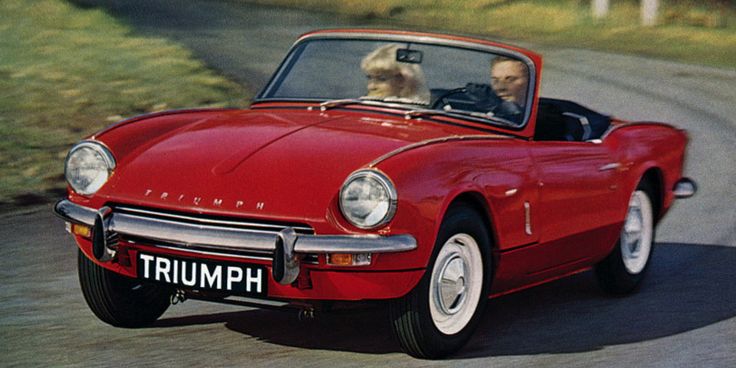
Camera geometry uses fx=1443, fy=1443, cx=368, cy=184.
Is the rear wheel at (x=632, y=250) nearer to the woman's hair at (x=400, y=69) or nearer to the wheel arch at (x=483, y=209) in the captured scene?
the woman's hair at (x=400, y=69)

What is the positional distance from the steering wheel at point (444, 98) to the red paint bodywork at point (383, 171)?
16cm

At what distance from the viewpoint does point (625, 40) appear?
24750 millimetres

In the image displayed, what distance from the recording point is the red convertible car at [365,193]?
18.0 feet

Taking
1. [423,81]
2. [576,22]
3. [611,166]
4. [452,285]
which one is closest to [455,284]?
[452,285]

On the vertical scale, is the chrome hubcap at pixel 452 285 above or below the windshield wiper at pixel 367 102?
below

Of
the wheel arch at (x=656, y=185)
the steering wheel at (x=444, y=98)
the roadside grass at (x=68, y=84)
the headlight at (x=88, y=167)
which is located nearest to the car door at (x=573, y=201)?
the steering wheel at (x=444, y=98)

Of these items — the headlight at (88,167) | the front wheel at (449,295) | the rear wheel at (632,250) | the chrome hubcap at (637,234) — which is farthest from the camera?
the chrome hubcap at (637,234)

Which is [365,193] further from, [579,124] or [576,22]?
[576,22]

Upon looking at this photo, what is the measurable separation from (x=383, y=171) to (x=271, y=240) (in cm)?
51

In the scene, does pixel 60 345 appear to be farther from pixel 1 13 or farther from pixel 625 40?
pixel 625 40

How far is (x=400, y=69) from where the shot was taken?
22.7 feet

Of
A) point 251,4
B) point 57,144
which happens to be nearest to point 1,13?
point 251,4

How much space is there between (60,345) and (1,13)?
1607cm

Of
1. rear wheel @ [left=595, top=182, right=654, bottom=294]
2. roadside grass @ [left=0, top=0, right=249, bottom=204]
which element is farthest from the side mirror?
roadside grass @ [left=0, top=0, right=249, bottom=204]
